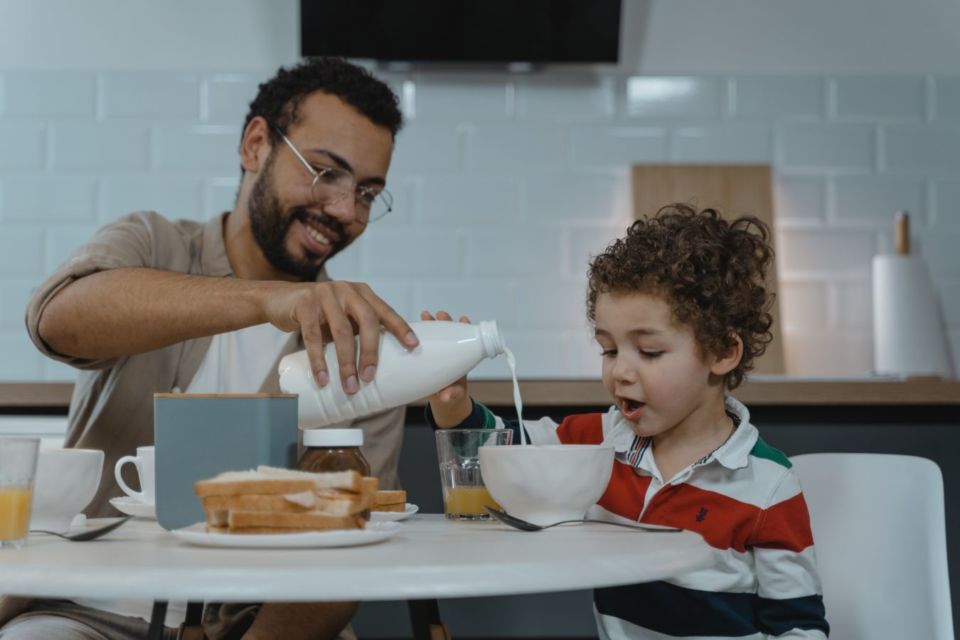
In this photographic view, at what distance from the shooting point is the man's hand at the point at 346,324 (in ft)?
3.26

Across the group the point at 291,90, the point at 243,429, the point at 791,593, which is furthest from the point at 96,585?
the point at 291,90

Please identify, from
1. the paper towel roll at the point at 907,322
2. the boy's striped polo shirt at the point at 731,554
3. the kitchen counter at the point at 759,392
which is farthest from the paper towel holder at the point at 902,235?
the boy's striped polo shirt at the point at 731,554

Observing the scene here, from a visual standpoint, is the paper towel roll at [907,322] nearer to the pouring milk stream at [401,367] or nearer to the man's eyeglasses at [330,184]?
the man's eyeglasses at [330,184]

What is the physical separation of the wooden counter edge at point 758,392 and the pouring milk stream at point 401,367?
889 mm

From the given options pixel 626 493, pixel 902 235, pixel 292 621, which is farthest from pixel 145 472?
pixel 902 235

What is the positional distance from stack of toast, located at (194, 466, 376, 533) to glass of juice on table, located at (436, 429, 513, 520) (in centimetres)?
28

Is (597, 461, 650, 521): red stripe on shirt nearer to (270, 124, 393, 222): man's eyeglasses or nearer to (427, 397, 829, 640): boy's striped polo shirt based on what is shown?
(427, 397, 829, 640): boy's striped polo shirt

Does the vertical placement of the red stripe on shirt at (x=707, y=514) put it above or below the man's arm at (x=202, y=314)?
below

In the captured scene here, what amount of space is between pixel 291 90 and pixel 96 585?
4.25 ft

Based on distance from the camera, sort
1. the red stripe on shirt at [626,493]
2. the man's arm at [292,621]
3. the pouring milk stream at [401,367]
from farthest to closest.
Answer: the red stripe on shirt at [626,493]
the man's arm at [292,621]
the pouring milk stream at [401,367]

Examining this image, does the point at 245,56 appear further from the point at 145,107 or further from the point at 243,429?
the point at 243,429

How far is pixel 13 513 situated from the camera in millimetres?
844

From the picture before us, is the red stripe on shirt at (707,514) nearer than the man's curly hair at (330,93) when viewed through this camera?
Yes

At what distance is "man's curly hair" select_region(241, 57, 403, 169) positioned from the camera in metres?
1.80
